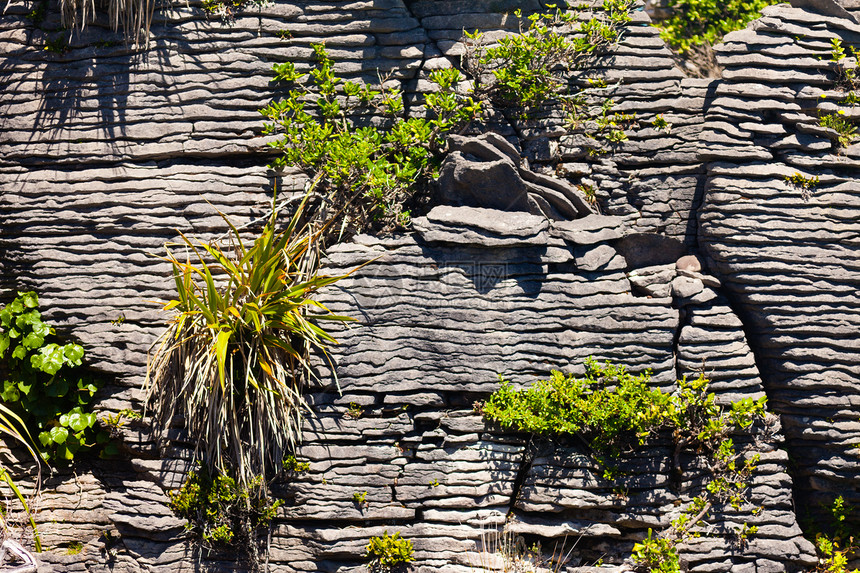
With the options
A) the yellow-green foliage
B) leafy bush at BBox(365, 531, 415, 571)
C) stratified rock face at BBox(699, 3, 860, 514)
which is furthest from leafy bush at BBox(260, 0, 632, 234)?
leafy bush at BBox(365, 531, 415, 571)

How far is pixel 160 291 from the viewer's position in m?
6.39

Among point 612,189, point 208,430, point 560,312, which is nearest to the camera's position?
point 208,430

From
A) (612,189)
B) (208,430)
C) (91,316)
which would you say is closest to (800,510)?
(612,189)

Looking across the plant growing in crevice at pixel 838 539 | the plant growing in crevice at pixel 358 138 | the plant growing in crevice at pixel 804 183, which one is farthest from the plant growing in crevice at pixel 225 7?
the plant growing in crevice at pixel 838 539

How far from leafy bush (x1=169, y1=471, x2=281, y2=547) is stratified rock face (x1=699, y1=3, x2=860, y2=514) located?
4.45 m

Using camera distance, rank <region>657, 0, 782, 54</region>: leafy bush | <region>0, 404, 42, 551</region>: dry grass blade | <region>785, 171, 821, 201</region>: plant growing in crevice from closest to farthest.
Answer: <region>0, 404, 42, 551</region>: dry grass blade < <region>785, 171, 821, 201</region>: plant growing in crevice < <region>657, 0, 782, 54</region>: leafy bush

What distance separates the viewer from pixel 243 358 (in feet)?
19.3

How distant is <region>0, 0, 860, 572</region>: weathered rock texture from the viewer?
19.6ft

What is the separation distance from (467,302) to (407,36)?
8.79 feet

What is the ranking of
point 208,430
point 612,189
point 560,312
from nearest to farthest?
point 208,430 → point 560,312 → point 612,189

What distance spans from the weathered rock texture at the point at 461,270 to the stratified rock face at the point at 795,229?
0.07ft

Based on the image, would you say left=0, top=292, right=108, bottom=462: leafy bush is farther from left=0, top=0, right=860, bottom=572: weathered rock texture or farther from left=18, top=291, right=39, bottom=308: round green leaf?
left=0, top=0, right=860, bottom=572: weathered rock texture

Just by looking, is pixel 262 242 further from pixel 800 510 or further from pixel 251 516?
pixel 800 510

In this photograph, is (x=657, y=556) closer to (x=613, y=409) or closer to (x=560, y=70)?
(x=613, y=409)
